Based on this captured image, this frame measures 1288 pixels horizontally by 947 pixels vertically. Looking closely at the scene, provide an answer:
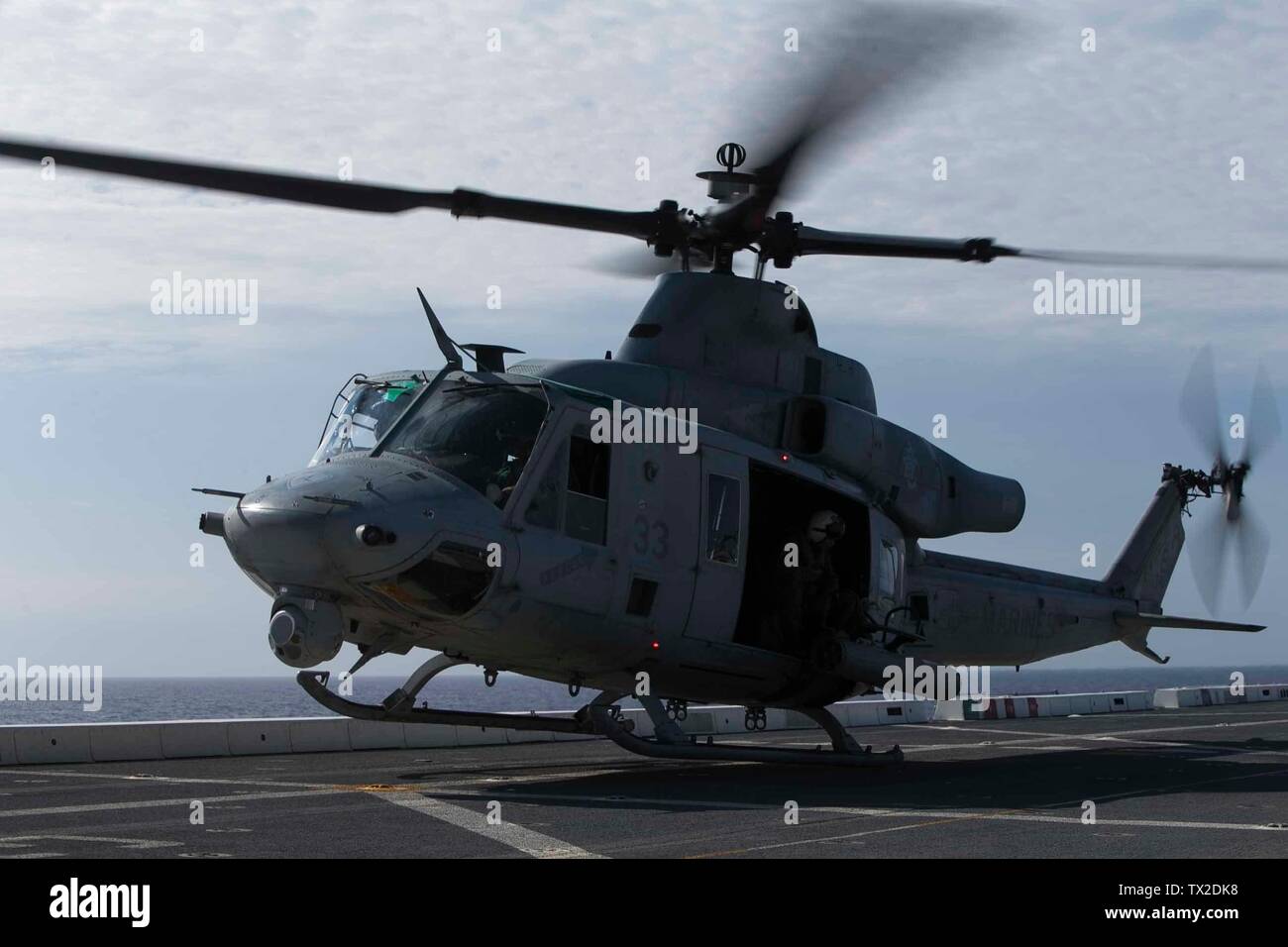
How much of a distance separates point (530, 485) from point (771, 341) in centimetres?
457

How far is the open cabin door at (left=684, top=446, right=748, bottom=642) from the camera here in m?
14.8

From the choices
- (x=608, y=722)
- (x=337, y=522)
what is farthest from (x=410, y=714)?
(x=337, y=522)

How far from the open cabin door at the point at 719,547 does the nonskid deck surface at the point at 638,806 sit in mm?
1611

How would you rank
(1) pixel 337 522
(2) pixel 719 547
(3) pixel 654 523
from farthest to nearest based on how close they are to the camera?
(2) pixel 719 547
(3) pixel 654 523
(1) pixel 337 522

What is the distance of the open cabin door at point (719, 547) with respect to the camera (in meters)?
14.8

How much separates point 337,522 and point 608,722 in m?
5.17

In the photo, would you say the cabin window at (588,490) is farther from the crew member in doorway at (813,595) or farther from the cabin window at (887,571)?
the cabin window at (887,571)

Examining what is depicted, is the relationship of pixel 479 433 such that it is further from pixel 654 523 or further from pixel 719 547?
pixel 719 547

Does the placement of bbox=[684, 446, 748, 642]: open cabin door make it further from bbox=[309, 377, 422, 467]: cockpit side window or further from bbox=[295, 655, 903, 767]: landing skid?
bbox=[309, 377, 422, 467]: cockpit side window

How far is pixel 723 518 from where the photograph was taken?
1509 centimetres

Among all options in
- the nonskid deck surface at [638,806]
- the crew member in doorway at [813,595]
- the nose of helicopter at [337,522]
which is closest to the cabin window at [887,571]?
the crew member in doorway at [813,595]

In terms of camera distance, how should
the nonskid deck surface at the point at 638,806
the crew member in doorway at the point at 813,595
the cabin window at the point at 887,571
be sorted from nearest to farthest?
the nonskid deck surface at the point at 638,806 → the crew member in doorway at the point at 813,595 → the cabin window at the point at 887,571

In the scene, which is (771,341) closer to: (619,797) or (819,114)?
(819,114)
